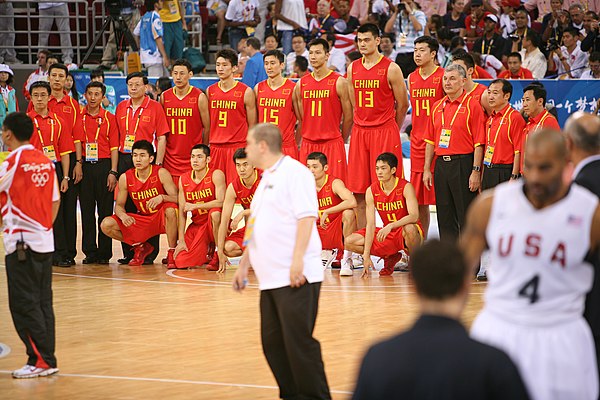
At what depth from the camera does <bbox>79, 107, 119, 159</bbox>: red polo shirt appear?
12742 mm

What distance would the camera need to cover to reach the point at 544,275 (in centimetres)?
439

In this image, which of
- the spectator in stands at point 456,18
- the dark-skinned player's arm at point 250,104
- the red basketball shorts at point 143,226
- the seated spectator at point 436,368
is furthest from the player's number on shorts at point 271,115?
the seated spectator at point 436,368

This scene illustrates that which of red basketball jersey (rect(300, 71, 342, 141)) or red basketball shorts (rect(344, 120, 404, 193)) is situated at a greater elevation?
red basketball jersey (rect(300, 71, 342, 141))

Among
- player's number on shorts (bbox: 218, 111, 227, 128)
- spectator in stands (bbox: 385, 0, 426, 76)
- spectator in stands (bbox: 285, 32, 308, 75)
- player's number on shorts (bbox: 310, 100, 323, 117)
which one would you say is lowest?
player's number on shorts (bbox: 218, 111, 227, 128)

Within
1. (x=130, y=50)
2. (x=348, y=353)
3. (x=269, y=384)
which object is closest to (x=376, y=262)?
(x=348, y=353)

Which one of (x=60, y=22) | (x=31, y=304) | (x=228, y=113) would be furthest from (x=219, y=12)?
(x=31, y=304)

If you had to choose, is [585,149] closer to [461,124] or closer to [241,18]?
[461,124]

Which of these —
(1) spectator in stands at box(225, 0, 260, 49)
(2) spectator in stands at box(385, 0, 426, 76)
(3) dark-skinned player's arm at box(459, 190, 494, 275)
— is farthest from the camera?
(1) spectator in stands at box(225, 0, 260, 49)

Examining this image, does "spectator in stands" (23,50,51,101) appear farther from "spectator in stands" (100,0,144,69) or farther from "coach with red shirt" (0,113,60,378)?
"coach with red shirt" (0,113,60,378)

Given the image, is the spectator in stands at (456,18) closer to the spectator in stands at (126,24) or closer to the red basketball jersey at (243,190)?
the spectator in stands at (126,24)

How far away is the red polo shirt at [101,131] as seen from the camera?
41.8 ft

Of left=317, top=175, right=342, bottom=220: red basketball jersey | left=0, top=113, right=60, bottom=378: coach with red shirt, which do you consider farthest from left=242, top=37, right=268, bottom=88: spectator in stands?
left=0, top=113, right=60, bottom=378: coach with red shirt

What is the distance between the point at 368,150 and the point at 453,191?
146 cm

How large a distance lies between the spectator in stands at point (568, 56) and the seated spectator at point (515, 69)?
3.27 ft
